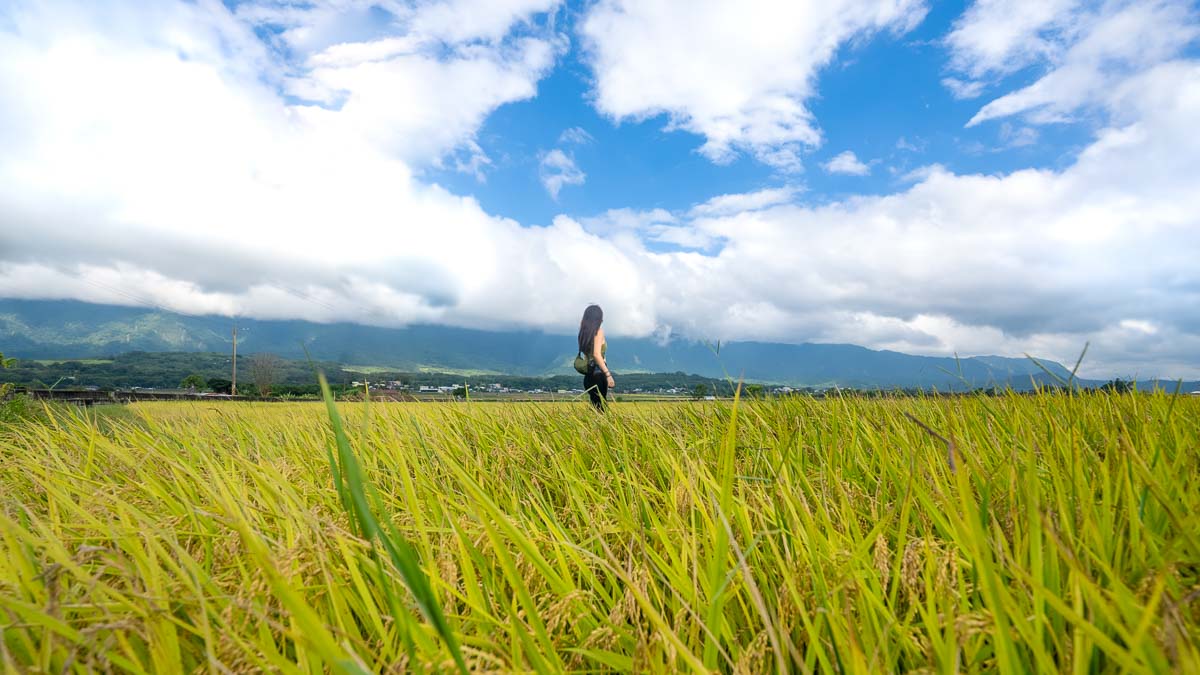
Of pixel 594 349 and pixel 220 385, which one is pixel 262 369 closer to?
pixel 220 385

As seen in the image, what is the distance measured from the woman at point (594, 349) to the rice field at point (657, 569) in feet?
Answer: 20.7

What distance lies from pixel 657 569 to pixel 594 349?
327 inches

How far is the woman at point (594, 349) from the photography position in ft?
31.1

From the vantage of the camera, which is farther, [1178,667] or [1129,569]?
[1129,569]

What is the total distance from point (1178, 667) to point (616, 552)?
1.47m

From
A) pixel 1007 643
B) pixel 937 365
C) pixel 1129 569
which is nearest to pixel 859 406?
pixel 937 365

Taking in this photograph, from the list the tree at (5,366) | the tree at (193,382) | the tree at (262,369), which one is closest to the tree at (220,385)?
the tree at (193,382)

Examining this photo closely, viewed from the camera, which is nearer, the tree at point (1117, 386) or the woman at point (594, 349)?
the tree at point (1117, 386)

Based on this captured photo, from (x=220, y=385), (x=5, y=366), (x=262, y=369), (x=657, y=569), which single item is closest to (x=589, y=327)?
(x=657, y=569)

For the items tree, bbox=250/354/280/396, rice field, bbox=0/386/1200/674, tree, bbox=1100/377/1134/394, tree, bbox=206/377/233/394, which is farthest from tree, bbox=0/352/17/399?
tree, bbox=250/354/280/396

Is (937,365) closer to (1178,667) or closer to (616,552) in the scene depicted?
(616,552)

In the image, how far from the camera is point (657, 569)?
1.58 meters

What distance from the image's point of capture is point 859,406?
4523mm

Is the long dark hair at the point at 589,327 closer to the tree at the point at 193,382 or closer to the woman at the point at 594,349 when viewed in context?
the woman at the point at 594,349
